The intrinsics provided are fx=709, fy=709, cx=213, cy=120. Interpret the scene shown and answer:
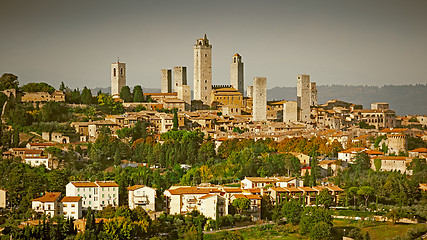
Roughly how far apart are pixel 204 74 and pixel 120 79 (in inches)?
188

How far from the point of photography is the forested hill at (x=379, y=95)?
70.7 metres

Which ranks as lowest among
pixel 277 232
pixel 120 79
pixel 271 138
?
pixel 277 232

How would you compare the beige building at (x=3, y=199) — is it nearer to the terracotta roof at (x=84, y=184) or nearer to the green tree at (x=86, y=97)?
the terracotta roof at (x=84, y=184)

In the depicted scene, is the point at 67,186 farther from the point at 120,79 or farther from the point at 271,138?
the point at 120,79

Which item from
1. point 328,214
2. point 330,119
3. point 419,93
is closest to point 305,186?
point 328,214

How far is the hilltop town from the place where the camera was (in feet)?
72.5

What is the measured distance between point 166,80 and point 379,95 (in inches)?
1898

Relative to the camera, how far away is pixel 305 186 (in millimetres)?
25469

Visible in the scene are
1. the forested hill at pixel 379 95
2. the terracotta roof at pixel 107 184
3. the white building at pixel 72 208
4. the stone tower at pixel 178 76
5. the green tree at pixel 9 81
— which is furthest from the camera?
the forested hill at pixel 379 95

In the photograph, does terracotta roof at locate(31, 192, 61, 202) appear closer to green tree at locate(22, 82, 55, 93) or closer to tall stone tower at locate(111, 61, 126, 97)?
green tree at locate(22, 82, 55, 93)

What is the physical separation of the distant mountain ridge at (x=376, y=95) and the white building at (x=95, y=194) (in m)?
41.6

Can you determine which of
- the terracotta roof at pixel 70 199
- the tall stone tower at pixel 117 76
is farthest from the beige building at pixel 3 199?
the tall stone tower at pixel 117 76

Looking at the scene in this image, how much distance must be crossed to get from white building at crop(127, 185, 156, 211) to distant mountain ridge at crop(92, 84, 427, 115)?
41.9 m

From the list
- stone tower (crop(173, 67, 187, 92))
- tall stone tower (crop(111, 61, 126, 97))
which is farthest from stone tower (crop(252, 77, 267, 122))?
tall stone tower (crop(111, 61, 126, 97))
